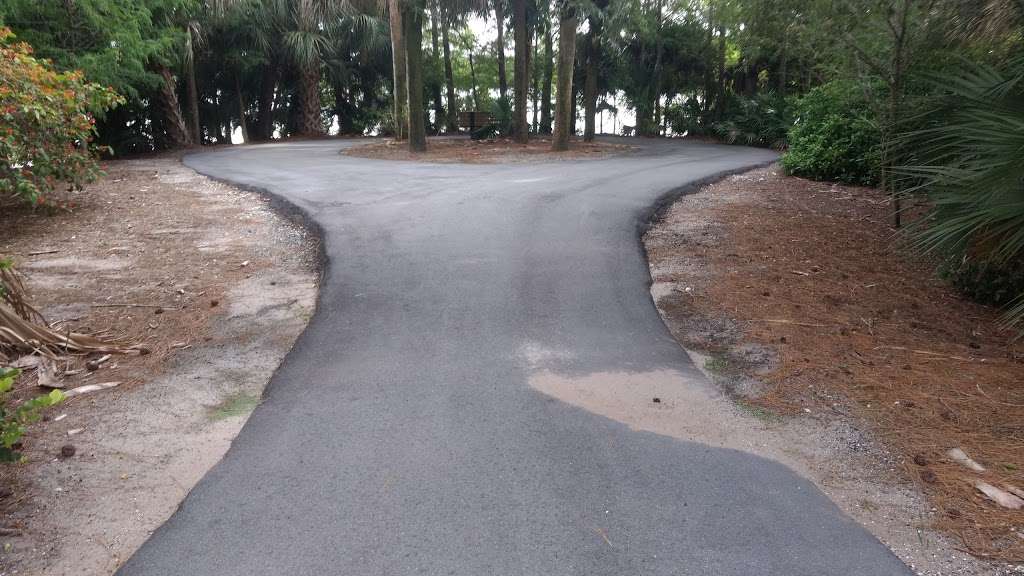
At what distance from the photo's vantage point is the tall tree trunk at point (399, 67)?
2189cm

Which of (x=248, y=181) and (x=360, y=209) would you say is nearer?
(x=360, y=209)

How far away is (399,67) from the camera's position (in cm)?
2275

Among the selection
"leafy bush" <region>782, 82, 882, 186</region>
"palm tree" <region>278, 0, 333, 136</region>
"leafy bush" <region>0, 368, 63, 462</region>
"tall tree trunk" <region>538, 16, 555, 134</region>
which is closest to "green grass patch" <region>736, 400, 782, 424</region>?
"leafy bush" <region>0, 368, 63, 462</region>

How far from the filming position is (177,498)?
3.66 metres

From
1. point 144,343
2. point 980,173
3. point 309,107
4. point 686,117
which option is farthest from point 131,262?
point 686,117

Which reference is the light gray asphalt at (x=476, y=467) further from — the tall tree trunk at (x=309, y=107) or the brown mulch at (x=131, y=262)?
the tall tree trunk at (x=309, y=107)

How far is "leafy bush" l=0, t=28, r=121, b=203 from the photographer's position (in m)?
10.0

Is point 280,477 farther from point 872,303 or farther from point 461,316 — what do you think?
point 872,303

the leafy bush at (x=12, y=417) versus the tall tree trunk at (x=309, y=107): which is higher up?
the tall tree trunk at (x=309, y=107)

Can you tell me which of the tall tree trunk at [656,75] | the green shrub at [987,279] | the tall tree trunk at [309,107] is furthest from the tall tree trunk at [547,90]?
the green shrub at [987,279]

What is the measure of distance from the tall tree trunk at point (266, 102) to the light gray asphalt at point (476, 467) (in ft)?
93.1

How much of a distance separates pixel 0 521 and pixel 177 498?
2.46ft

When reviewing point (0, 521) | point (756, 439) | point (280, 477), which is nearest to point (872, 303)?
point (756, 439)

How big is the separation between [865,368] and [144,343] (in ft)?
19.2
